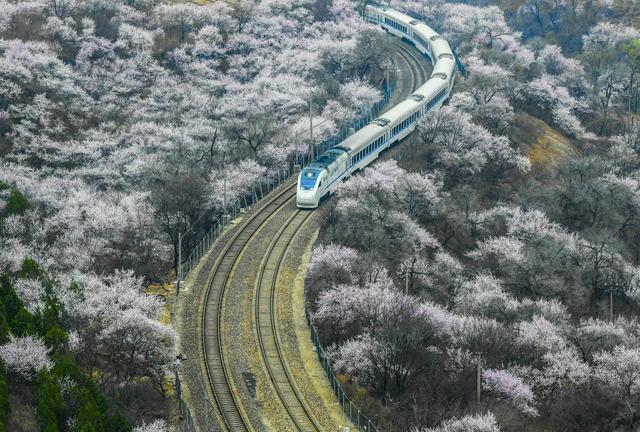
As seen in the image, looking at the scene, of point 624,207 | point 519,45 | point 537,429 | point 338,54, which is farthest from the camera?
point 519,45

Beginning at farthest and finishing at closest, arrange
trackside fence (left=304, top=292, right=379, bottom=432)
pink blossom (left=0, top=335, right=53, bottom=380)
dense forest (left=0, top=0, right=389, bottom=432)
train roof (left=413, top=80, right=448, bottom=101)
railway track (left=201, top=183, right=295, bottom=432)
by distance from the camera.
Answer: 1. train roof (left=413, top=80, right=448, bottom=101)
2. railway track (left=201, top=183, right=295, bottom=432)
3. trackside fence (left=304, top=292, right=379, bottom=432)
4. dense forest (left=0, top=0, right=389, bottom=432)
5. pink blossom (left=0, top=335, right=53, bottom=380)

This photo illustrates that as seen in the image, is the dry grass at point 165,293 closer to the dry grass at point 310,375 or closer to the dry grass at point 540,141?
the dry grass at point 310,375

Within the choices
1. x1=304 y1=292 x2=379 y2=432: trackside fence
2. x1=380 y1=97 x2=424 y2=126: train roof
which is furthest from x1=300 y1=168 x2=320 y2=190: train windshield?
x1=304 y1=292 x2=379 y2=432: trackside fence

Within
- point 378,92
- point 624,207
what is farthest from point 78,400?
point 378,92

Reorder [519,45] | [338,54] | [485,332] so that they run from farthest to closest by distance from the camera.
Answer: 1. [519,45]
2. [338,54]
3. [485,332]

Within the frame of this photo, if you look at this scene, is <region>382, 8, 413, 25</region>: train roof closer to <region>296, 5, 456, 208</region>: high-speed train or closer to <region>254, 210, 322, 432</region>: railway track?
<region>296, 5, 456, 208</region>: high-speed train

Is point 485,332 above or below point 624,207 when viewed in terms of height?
above

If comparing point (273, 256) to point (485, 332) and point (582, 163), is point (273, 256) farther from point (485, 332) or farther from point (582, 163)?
point (582, 163)

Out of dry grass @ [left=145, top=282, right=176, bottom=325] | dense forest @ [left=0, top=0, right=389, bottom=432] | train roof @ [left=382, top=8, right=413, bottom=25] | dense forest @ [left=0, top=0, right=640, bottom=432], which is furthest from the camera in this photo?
train roof @ [left=382, top=8, right=413, bottom=25]
